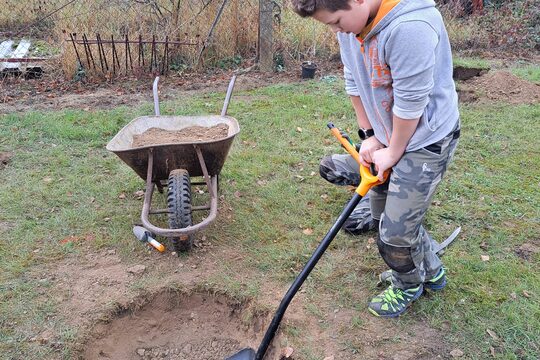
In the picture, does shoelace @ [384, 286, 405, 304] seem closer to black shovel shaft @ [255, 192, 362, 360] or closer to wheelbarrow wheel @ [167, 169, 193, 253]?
A: black shovel shaft @ [255, 192, 362, 360]

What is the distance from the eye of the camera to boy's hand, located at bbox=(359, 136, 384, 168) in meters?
2.48

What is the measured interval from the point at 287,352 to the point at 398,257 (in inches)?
31.0

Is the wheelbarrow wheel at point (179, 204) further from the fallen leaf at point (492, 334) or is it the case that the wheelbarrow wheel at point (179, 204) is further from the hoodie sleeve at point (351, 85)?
the fallen leaf at point (492, 334)

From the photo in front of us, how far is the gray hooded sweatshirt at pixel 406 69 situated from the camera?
1939 mm

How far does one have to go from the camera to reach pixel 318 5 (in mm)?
1876

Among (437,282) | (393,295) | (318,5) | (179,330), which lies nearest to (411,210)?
(393,295)

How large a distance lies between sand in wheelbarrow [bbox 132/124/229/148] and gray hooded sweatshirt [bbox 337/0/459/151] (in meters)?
1.50

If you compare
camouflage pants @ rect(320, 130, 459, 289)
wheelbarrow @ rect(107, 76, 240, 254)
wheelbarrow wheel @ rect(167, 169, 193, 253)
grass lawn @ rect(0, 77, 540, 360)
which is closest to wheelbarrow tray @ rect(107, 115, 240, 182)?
wheelbarrow @ rect(107, 76, 240, 254)

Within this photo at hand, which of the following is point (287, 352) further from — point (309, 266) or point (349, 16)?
point (349, 16)

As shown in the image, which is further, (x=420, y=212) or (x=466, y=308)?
(x=466, y=308)

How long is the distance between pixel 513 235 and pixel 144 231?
2638 millimetres

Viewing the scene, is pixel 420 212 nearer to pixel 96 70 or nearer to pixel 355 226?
pixel 355 226

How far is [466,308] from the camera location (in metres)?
2.85

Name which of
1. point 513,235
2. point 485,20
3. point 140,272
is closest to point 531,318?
point 513,235
